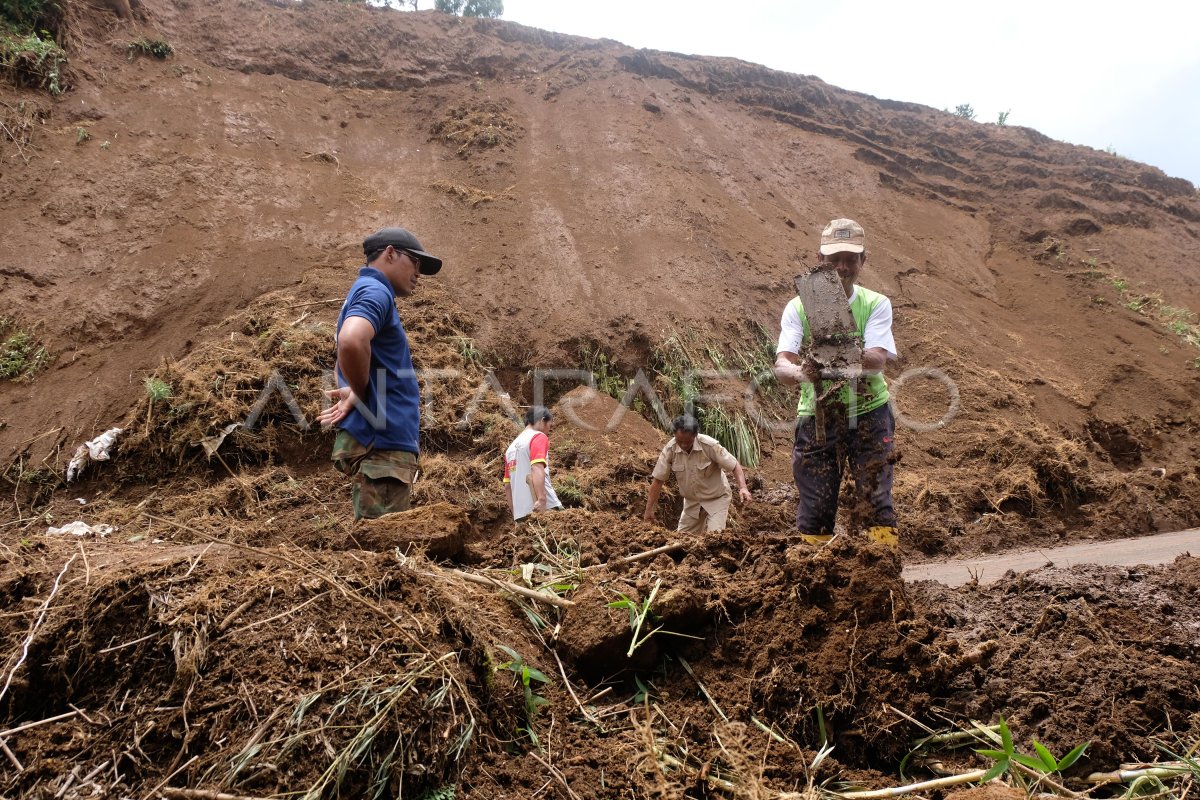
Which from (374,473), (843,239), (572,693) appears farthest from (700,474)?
(572,693)

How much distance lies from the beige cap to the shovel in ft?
0.50

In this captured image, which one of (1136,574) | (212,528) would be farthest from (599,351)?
(1136,574)

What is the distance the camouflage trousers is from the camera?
127 inches

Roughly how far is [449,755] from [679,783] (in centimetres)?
62

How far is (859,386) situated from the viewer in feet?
11.9

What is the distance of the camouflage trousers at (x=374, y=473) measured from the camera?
3229 millimetres

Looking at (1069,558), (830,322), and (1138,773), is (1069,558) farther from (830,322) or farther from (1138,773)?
(1138,773)

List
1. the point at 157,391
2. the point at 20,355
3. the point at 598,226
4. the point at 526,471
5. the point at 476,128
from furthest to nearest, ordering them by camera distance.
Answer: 1. the point at 476,128
2. the point at 598,226
3. the point at 20,355
4. the point at 157,391
5. the point at 526,471

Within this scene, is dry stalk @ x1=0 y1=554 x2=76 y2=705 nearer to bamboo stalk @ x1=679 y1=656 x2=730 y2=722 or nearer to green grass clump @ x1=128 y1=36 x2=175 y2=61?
bamboo stalk @ x1=679 y1=656 x2=730 y2=722

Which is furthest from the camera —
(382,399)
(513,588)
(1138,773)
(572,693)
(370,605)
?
(382,399)

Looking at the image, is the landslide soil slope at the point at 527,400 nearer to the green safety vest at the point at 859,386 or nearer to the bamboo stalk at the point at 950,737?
the bamboo stalk at the point at 950,737

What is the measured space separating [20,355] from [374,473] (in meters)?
5.81

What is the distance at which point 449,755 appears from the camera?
1764 millimetres

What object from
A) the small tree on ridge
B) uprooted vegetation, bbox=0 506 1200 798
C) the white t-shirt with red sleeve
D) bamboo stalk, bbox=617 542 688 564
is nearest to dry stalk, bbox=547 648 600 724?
uprooted vegetation, bbox=0 506 1200 798
